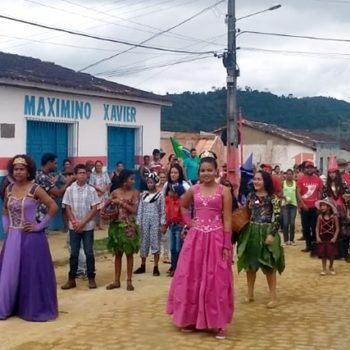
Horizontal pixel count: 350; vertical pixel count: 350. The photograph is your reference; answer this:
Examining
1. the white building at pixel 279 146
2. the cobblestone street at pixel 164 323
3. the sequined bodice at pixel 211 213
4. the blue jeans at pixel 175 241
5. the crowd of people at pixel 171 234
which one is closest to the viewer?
the cobblestone street at pixel 164 323

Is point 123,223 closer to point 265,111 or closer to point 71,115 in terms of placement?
point 71,115

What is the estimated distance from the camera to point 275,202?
9.87 meters

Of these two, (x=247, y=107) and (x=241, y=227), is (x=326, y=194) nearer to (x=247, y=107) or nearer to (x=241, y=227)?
(x=241, y=227)

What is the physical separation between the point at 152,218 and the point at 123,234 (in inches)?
52.5

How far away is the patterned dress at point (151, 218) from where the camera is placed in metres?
12.1

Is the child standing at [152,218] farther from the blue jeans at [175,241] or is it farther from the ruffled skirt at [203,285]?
the ruffled skirt at [203,285]

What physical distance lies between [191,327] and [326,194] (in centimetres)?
647

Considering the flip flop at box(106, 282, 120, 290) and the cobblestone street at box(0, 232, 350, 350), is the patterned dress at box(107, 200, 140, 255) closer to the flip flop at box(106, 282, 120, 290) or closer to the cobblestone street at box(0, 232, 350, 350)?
the flip flop at box(106, 282, 120, 290)

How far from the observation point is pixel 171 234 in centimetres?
1212

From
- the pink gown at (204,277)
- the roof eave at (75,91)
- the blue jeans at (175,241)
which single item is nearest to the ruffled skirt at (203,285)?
the pink gown at (204,277)

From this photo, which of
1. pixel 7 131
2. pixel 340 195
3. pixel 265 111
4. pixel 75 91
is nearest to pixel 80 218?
Answer: pixel 340 195

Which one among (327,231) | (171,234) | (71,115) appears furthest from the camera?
(71,115)

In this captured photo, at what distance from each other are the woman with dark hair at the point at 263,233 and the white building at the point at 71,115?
7.81m

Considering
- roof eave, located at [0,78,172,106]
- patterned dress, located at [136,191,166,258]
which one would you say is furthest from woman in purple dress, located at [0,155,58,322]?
roof eave, located at [0,78,172,106]
